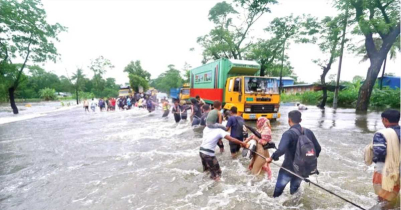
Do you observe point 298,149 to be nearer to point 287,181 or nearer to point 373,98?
point 287,181

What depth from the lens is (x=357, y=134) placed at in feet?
27.6

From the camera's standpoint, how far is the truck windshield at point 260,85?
991cm

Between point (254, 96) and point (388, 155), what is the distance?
726 cm

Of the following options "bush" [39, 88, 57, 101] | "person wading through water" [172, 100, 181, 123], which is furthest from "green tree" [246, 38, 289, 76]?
"bush" [39, 88, 57, 101]

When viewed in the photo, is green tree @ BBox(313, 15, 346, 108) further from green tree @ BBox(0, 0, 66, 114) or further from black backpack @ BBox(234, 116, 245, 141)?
green tree @ BBox(0, 0, 66, 114)

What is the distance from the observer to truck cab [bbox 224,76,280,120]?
979cm

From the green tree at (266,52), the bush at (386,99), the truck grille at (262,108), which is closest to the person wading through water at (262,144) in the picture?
the truck grille at (262,108)

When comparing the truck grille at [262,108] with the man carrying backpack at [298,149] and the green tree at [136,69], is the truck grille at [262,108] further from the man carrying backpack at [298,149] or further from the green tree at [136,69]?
the green tree at [136,69]

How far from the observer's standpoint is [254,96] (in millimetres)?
9836

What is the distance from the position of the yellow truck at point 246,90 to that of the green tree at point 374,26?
7.55 meters

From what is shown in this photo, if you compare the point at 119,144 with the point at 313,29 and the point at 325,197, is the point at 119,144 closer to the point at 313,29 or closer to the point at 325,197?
the point at 325,197

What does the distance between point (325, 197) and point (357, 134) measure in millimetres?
6242

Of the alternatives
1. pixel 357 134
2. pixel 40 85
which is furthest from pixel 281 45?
pixel 40 85

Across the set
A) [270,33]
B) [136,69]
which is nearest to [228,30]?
[270,33]
